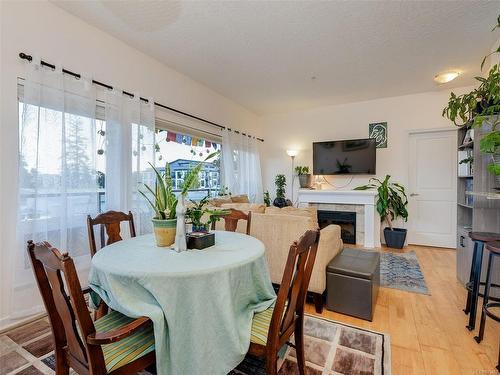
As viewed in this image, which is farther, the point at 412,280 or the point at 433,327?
the point at 412,280

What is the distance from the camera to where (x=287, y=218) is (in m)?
2.30

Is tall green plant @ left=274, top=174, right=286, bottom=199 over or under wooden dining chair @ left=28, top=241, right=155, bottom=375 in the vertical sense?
over

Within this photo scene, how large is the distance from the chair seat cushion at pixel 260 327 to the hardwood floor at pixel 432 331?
3.03 ft

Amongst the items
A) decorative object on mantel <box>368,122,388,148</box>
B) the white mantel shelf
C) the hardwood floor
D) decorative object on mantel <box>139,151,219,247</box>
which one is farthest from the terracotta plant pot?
decorative object on mantel <box>368,122,388,148</box>

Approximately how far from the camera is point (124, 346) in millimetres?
1088

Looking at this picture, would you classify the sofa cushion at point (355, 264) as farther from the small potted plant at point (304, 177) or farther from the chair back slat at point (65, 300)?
the small potted plant at point (304, 177)

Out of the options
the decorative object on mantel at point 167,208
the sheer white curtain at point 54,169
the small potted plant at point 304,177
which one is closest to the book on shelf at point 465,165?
the small potted plant at point 304,177

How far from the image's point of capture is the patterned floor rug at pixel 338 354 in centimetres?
153

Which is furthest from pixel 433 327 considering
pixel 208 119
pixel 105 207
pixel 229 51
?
pixel 208 119

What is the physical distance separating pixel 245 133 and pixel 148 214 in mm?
2953

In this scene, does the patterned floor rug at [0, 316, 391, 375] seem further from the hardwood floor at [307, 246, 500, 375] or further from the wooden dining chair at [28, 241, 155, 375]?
the wooden dining chair at [28, 241, 155, 375]

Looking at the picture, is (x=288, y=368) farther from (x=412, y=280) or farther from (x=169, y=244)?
(x=412, y=280)

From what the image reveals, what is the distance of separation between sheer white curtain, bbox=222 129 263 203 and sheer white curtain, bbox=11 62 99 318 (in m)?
2.39

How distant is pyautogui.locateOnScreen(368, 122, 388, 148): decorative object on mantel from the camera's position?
4.74 m
